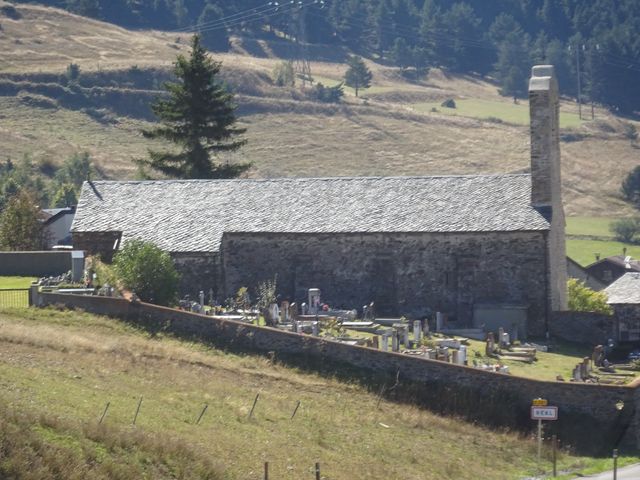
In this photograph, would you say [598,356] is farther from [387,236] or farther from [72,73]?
[72,73]

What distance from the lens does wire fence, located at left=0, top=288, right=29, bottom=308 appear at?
47.9m

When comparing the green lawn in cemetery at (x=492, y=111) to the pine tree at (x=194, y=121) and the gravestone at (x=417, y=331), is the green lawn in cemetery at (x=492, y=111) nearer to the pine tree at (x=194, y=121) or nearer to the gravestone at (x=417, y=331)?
the pine tree at (x=194, y=121)

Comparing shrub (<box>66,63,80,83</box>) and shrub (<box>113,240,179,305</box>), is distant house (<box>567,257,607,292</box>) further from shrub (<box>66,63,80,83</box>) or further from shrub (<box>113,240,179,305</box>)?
shrub (<box>66,63,80,83</box>)

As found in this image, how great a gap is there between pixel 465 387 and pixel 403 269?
1093cm

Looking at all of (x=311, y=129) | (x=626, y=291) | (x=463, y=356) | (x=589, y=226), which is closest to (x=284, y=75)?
(x=311, y=129)

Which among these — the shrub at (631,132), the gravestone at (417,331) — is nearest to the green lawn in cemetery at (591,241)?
the shrub at (631,132)

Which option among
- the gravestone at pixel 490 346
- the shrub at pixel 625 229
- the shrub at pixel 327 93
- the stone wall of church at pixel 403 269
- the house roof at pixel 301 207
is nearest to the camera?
the gravestone at pixel 490 346

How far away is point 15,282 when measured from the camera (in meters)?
54.0

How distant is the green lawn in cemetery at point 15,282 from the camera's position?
52812 mm

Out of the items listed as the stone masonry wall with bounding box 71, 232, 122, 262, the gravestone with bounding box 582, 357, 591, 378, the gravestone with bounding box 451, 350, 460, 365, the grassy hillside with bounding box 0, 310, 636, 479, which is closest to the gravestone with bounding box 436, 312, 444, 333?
the gravestone with bounding box 451, 350, 460, 365

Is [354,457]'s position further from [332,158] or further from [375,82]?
[375,82]

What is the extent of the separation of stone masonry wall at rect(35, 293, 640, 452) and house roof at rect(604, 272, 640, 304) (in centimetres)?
1104

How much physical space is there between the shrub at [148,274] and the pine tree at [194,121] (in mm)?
22699

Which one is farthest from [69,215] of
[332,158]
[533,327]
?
[332,158]
